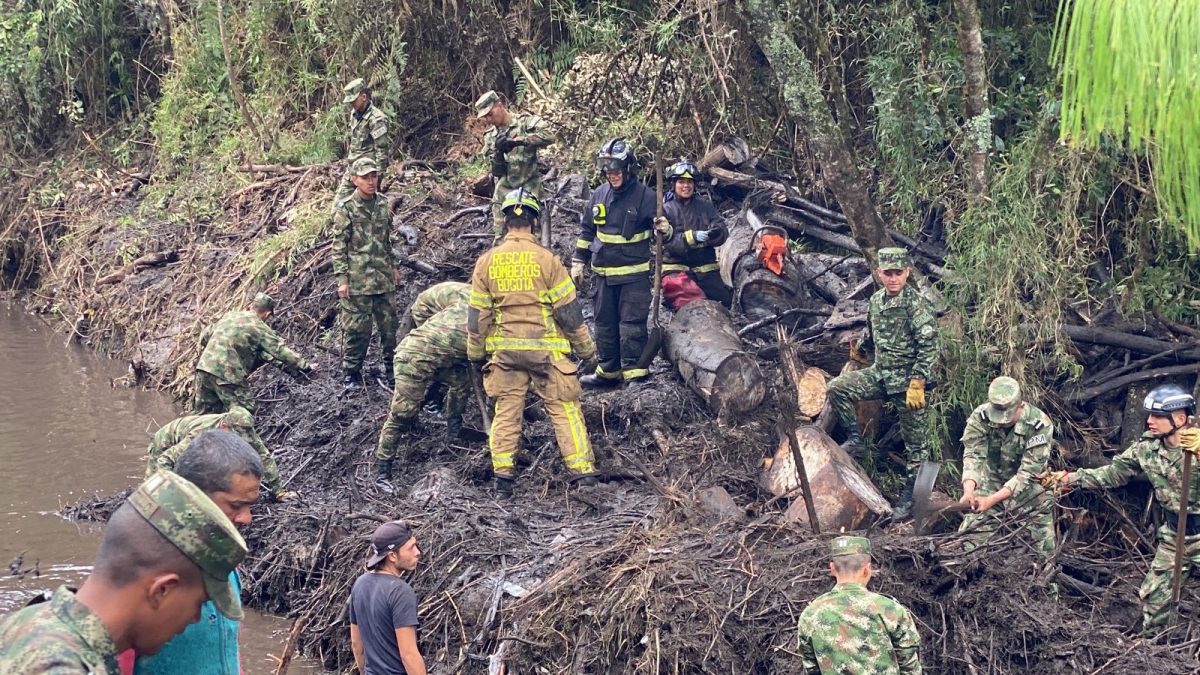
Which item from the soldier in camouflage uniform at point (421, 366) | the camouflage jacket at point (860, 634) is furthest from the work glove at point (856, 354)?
the camouflage jacket at point (860, 634)

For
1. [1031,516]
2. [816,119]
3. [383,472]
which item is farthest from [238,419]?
[1031,516]

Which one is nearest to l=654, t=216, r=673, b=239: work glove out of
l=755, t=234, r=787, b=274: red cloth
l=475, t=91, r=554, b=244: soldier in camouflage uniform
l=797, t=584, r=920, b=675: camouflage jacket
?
l=755, t=234, r=787, b=274: red cloth

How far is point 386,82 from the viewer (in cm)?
1409

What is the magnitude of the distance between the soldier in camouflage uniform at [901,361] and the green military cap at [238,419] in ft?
13.7

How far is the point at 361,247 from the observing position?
9.99 metres

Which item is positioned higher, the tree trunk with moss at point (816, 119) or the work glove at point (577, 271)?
the tree trunk with moss at point (816, 119)

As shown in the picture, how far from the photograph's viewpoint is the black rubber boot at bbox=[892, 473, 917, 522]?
26.0 ft

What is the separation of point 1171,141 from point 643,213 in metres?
5.98

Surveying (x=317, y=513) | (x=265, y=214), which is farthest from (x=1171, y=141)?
(x=265, y=214)

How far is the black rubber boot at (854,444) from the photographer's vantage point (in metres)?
8.59

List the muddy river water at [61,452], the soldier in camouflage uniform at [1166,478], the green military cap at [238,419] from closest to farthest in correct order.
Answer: the soldier in camouflage uniform at [1166,478] < the green military cap at [238,419] < the muddy river water at [61,452]

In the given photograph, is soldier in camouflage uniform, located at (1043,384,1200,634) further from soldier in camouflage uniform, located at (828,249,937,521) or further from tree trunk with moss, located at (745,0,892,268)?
tree trunk with moss, located at (745,0,892,268)

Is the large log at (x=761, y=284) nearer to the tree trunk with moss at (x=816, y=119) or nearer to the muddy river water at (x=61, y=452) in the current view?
the tree trunk with moss at (x=816, y=119)

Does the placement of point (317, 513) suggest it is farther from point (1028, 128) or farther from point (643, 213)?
point (1028, 128)
